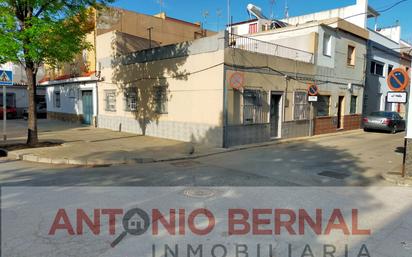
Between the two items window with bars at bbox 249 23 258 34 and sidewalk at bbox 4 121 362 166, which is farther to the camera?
window with bars at bbox 249 23 258 34

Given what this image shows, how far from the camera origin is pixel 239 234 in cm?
416

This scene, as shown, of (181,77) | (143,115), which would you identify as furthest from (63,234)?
(143,115)

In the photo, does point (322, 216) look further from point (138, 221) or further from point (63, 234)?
point (63, 234)

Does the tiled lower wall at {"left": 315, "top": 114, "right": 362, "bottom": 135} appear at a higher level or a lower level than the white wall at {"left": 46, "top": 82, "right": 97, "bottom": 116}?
lower

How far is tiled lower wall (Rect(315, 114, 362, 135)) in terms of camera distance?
1783 cm

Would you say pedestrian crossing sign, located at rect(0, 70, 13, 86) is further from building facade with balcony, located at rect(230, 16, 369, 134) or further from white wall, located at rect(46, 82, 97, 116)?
building facade with balcony, located at rect(230, 16, 369, 134)

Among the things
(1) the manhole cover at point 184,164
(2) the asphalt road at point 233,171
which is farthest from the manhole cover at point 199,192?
(1) the manhole cover at point 184,164

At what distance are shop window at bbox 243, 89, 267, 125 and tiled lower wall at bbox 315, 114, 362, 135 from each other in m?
5.70

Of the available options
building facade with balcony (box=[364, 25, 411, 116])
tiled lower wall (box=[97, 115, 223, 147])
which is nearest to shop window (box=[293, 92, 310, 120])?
tiled lower wall (box=[97, 115, 223, 147])

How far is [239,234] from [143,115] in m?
12.4

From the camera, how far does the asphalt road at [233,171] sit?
689 cm

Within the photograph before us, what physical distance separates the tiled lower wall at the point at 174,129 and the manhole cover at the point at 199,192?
18.9 ft

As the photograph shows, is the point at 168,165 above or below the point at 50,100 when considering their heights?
below

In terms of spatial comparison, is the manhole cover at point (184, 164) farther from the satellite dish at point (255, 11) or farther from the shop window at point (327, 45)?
the satellite dish at point (255, 11)
